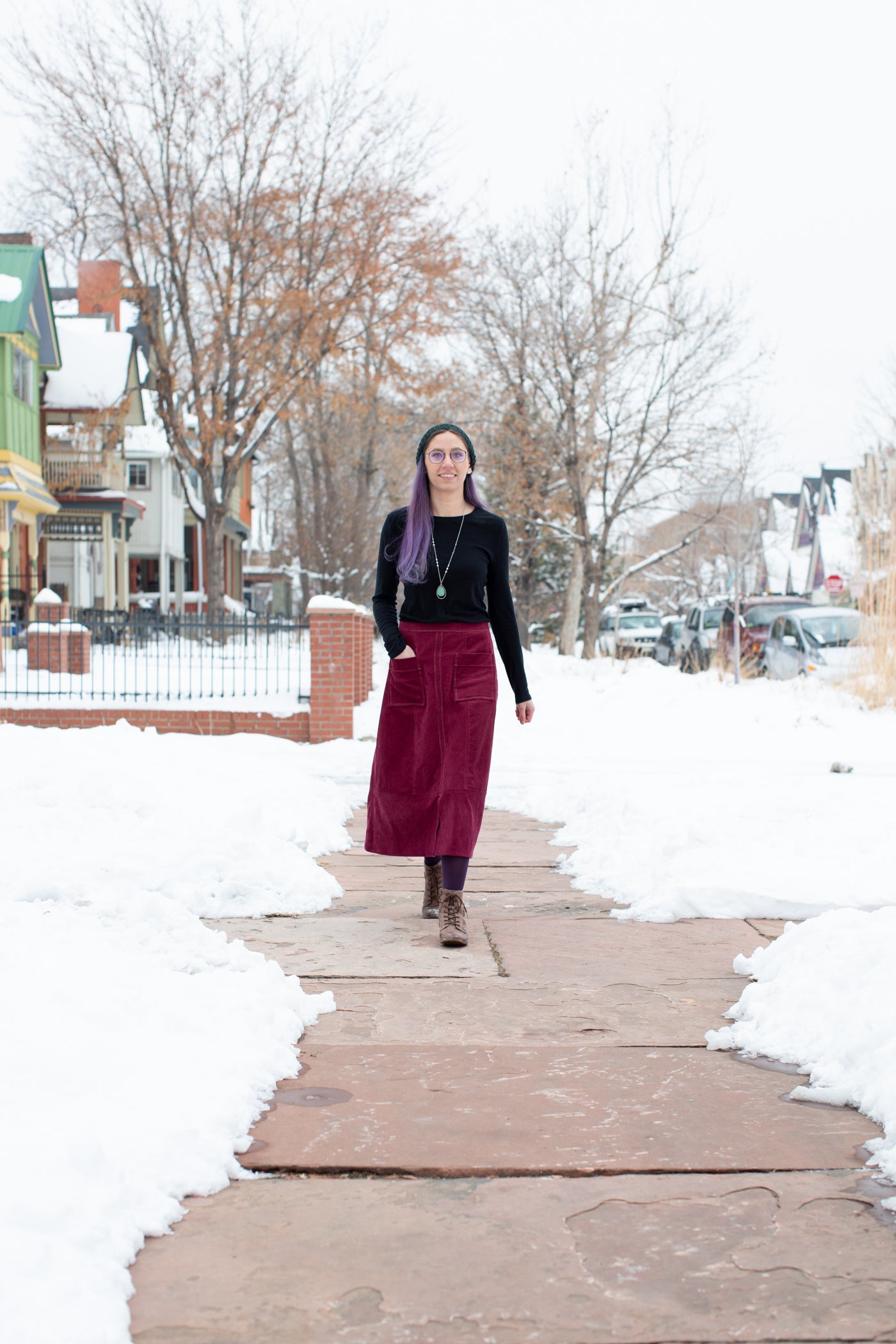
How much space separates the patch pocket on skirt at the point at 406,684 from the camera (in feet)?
17.0

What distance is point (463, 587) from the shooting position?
517 centimetres

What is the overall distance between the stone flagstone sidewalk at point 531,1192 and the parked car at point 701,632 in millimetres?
20210

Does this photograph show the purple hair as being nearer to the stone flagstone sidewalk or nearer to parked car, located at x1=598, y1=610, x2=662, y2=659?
the stone flagstone sidewalk

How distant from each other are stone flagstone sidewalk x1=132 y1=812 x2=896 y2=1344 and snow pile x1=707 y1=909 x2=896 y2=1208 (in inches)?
3.0

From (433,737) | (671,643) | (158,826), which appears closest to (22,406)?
(671,643)

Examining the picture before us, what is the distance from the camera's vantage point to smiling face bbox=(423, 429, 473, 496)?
16.9 ft

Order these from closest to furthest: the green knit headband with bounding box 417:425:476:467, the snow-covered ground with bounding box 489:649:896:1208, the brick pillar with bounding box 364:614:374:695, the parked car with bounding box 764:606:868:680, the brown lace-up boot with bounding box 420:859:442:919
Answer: the snow-covered ground with bounding box 489:649:896:1208 < the green knit headband with bounding box 417:425:476:467 < the brown lace-up boot with bounding box 420:859:442:919 < the brick pillar with bounding box 364:614:374:695 < the parked car with bounding box 764:606:868:680

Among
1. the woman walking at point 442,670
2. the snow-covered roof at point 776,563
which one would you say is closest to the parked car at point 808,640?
the woman walking at point 442,670

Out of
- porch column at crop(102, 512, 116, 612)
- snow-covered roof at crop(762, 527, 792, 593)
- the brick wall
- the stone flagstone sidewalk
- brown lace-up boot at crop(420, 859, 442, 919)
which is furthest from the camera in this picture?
snow-covered roof at crop(762, 527, 792, 593)

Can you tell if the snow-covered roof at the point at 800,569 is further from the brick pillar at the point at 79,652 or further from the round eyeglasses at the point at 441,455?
the round eyeglasses at the point at 441,455

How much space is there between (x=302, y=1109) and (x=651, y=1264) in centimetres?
112

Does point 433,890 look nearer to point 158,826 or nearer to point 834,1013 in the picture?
point 158,826

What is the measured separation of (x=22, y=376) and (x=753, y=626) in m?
15.8

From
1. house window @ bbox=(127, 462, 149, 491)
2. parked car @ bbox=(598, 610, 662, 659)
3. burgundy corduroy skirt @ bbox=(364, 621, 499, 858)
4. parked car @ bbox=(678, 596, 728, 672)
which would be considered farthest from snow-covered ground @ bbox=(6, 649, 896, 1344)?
parked car @ bbox=(598, 610, 662, 659)
